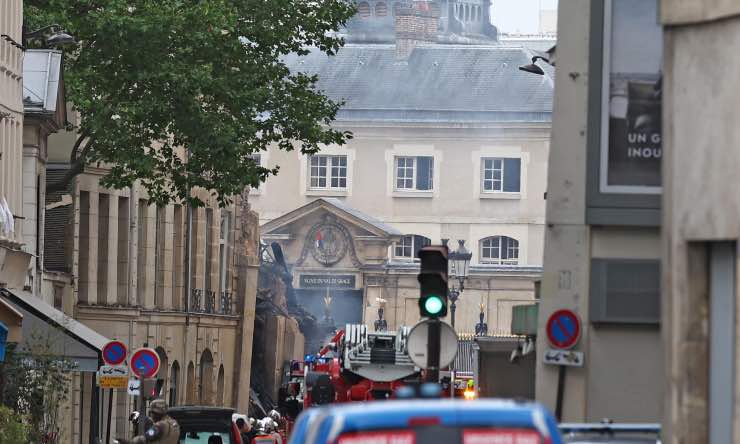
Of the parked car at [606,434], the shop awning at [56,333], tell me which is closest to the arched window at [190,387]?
the shop awning at [56,333]

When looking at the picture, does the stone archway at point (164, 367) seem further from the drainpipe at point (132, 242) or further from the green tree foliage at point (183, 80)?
the green tree foliage at point (183, 80)

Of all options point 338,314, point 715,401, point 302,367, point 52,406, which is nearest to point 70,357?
point 52,406

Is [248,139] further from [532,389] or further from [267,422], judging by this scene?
[532,389]

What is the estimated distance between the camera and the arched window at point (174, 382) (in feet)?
204

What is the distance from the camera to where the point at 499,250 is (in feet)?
391

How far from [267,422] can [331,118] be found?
6378 millimetres

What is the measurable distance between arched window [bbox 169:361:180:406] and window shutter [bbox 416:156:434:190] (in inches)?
2313

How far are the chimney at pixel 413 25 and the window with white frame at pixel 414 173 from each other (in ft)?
18.0

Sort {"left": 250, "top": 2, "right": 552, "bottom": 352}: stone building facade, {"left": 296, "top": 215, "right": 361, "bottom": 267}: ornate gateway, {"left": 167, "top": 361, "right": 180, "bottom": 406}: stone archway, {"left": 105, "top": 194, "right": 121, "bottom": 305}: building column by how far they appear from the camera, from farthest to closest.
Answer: {"left": 250, "top": 2, "right": 552, "bottom": 352}: stone building facade, {"left": 296, "top": 215, "right": 361, "bottom": 267}: ornate gateway, {"left": 167, "top": 361, "right": 180, "bottom": 406}: stone archway, {"left": 105, "top": 194, "right": 121, "bottom": 305}: building column

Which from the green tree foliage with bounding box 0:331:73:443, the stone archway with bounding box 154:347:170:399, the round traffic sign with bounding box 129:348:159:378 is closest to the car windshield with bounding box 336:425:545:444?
the green tree foliage with bounding box 0:331:73:443

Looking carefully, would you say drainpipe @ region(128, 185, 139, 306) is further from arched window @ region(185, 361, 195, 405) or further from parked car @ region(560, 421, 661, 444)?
parked car @ region(560, 421, 661, 444)

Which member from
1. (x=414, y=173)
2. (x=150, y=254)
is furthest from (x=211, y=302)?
(x=414, y=173)

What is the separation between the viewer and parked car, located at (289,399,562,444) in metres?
11.8

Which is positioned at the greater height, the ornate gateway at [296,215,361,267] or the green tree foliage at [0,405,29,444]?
the ornate gateway at [296,215,361,267]
